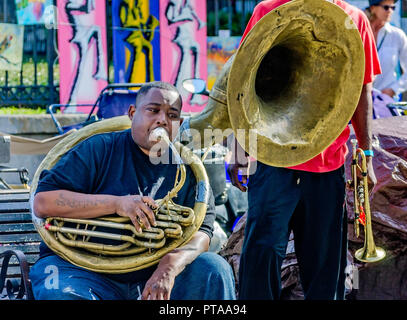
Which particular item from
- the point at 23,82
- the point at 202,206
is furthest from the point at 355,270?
the point at 23,82

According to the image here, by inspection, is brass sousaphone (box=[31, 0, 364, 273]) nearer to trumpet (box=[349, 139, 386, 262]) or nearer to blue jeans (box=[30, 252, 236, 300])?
blue jeans (box=[30, 252, 236, 300])

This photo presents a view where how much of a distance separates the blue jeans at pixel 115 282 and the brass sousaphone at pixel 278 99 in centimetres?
6

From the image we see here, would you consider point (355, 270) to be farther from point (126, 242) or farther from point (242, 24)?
point (242, 24)

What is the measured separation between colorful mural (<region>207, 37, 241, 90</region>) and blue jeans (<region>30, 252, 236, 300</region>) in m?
7.19

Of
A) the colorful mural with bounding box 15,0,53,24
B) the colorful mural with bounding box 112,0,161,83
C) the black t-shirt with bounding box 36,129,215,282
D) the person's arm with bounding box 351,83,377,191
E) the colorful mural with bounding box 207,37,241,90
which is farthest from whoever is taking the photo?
the colorful mural with bounding box 207,37,241,90

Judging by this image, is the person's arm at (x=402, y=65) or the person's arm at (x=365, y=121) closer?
the person's arm at (x=365, y=121)

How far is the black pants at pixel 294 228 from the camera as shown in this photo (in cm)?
288

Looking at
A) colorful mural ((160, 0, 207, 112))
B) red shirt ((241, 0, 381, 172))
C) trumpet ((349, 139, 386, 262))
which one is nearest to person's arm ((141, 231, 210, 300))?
red shirt ((241, 0, 381, 172))

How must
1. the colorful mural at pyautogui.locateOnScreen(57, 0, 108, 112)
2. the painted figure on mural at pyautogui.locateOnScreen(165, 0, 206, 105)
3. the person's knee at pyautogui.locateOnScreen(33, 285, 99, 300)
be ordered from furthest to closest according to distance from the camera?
the painted figure on mural at pyautogui.locateOnScreen(165, 0, 206, 105) → the colorful mural at pyautogui.locateOnScreen(57, 0, 108, 112) → the person's knee at pyautogui.locateOnScreen(33, 285, 99, 300)

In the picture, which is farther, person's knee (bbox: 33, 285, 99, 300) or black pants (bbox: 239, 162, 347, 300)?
black pants (bbox: 239, 162, 347, 300)

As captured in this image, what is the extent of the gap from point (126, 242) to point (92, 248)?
5.6 inches

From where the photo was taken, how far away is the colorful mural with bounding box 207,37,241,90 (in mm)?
9688

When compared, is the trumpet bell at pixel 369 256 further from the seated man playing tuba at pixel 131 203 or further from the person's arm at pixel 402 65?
the person's arm at pixel 402 65

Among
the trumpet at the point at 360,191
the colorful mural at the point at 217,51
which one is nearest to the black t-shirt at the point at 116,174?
the trumpet at the point at 360,191
